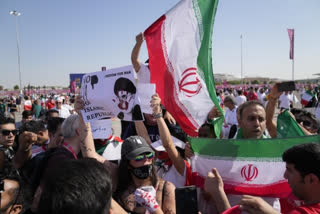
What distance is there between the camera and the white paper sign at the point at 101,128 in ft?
10.5

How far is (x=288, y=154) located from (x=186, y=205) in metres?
0.80

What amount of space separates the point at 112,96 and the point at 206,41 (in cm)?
125

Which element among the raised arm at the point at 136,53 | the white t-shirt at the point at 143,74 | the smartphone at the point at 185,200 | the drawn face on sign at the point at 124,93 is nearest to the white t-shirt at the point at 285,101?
the white t-shirt at the point at 143,74

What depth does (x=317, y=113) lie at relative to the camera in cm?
579

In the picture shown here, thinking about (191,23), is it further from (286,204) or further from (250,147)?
(286,204)

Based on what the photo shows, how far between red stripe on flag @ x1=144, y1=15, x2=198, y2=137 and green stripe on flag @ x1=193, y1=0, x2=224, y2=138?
14.6 inches

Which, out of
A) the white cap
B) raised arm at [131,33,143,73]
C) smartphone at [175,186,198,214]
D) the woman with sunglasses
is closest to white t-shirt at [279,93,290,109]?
the white cap

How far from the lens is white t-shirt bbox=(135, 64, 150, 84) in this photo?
3.01 m

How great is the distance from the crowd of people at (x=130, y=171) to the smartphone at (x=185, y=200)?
158 millimetres

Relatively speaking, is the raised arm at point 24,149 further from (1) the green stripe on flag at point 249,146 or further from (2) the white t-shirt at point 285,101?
(2) the white t-shirt at point 285,101

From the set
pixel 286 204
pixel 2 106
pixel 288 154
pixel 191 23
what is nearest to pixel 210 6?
pixel 191 23

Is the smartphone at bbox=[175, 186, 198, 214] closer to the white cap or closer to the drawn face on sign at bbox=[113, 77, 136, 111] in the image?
the white cap

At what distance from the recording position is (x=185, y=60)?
2.83m

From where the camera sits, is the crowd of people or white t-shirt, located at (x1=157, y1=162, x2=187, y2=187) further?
white t-shirt, located at (x1=157, y1=162, x2=187, y2=187)
